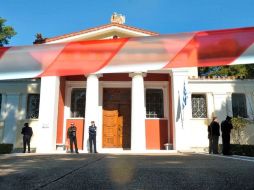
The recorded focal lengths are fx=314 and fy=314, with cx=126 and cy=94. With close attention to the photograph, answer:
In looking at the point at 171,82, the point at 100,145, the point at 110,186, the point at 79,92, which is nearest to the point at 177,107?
the point at 171,82

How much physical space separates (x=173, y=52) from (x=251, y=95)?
19522mm

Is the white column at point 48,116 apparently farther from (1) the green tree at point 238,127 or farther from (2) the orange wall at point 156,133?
(1) the green tree at point 238,127

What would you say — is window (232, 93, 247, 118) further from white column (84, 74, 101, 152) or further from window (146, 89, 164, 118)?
white column (84, 74, 101, 152)

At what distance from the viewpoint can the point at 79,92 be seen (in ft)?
70.5

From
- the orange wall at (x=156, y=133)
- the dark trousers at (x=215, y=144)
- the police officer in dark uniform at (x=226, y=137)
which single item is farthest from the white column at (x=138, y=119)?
the police officer in dark uniform at (x=226, y=137)

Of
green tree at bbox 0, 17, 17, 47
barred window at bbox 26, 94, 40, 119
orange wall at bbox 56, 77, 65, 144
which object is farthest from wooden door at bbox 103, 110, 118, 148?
green tree at bbox 0, 17, 17, 47

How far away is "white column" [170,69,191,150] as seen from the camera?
60.4 feet

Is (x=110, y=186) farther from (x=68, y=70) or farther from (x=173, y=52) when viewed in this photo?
(x=173, y=52)

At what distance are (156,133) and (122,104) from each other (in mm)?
3056

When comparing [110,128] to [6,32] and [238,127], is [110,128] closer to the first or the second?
[238,127]

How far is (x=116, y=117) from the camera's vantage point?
21.1m

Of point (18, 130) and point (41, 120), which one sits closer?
point (41, 120)

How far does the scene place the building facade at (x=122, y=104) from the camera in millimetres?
20031

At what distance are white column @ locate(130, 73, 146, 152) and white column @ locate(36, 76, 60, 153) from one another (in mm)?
4708
